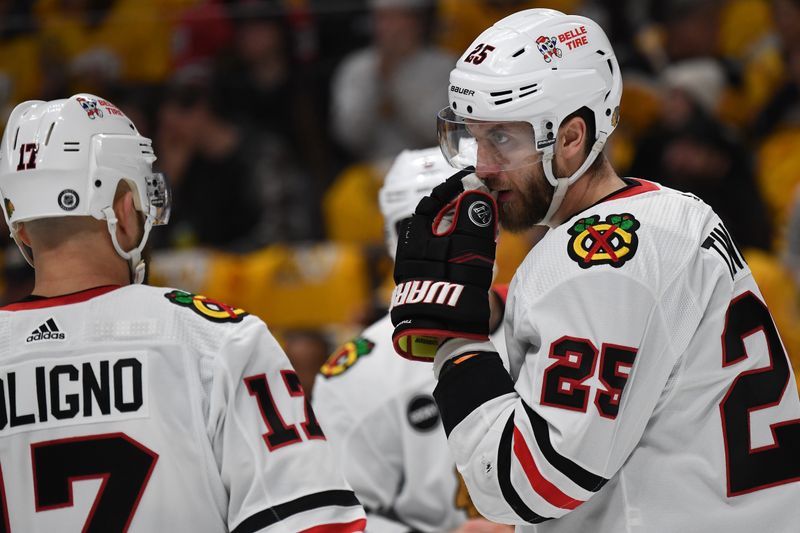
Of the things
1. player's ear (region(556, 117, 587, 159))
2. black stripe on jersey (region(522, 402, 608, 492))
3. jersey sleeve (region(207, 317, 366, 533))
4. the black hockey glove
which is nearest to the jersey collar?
player's ear (region(556, 117, 587, 159))

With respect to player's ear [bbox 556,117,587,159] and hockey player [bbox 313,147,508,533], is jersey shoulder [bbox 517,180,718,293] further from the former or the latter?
hockey player [bbox 313,147,508,533]

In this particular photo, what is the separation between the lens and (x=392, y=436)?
12.5 feet

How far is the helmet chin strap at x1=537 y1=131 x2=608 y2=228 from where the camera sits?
2.69m

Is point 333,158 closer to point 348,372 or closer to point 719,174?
point 719,174

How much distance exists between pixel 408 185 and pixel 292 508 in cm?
155

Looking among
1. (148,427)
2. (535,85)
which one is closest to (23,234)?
(148,427)

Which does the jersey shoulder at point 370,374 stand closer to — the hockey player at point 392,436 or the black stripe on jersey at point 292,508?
the hockey player at point 392,436

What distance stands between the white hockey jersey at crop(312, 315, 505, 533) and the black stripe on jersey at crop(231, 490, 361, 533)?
947mm

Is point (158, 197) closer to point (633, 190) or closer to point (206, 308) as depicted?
point (206, 308)

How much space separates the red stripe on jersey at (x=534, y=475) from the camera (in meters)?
2.43

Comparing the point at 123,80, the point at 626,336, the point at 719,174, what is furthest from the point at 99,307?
the point at 123,80

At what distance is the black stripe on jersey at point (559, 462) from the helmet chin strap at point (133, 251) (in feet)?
3.52

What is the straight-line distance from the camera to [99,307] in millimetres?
2746

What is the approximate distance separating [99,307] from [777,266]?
4.44m
